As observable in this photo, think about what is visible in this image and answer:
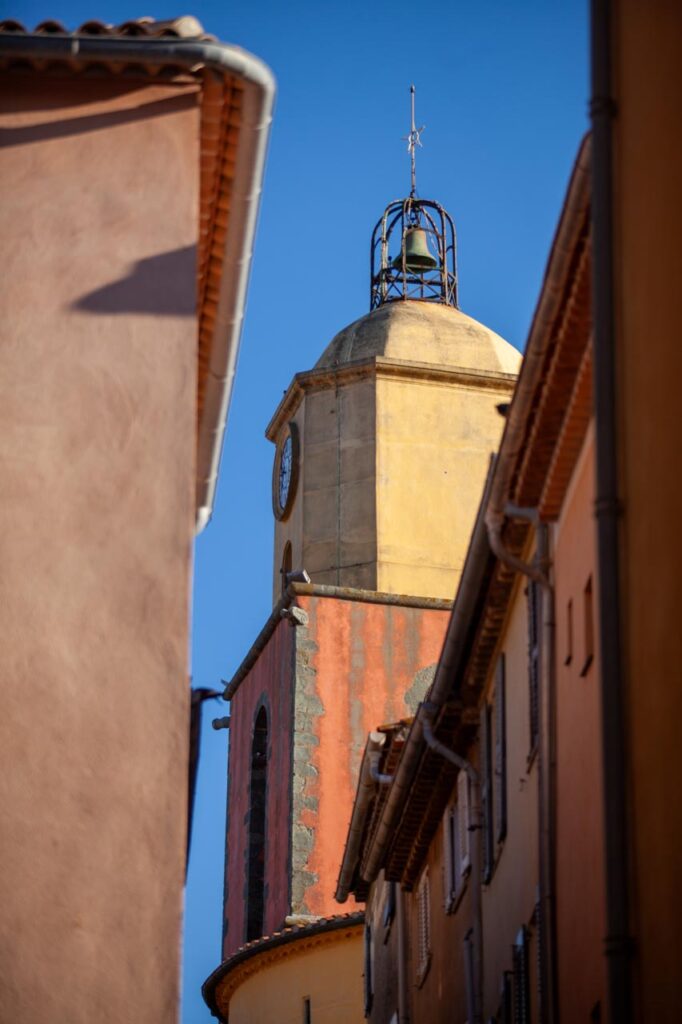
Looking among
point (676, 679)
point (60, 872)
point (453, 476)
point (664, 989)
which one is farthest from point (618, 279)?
point (453, 476)

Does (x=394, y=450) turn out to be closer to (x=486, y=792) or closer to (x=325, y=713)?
(x=325, y=713)

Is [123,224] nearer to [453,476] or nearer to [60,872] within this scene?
[60,872]

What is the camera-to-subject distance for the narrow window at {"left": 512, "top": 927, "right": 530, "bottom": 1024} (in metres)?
17.8

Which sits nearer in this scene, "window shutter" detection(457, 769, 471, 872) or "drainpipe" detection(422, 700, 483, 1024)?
"drainpipe" detection(422, 700, 483, 1024)

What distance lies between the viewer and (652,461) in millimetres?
12078

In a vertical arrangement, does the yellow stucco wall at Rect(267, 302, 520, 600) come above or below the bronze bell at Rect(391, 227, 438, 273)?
below

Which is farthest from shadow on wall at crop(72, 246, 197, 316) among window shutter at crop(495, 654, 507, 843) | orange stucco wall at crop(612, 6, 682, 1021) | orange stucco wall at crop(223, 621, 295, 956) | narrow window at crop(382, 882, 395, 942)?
orange stucco wall at crop(223, 621, 295, 956)

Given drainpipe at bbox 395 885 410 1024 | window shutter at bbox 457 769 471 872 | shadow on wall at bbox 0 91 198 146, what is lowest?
drainpipe at bbox 395 885 410 1024

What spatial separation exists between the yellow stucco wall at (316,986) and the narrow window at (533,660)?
1448 centimetres

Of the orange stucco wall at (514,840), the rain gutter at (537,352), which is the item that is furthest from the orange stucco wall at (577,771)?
the orange stucco wall at (514,840)

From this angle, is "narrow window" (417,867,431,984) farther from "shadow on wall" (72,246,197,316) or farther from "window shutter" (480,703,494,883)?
"shadow on wall" (72,246,197,316)

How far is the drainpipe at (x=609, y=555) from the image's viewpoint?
1191 centimetres

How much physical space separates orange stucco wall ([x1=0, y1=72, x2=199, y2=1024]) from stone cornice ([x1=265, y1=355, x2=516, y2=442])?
980 inches

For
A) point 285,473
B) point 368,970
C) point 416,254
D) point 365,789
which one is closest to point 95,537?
point 365,789
